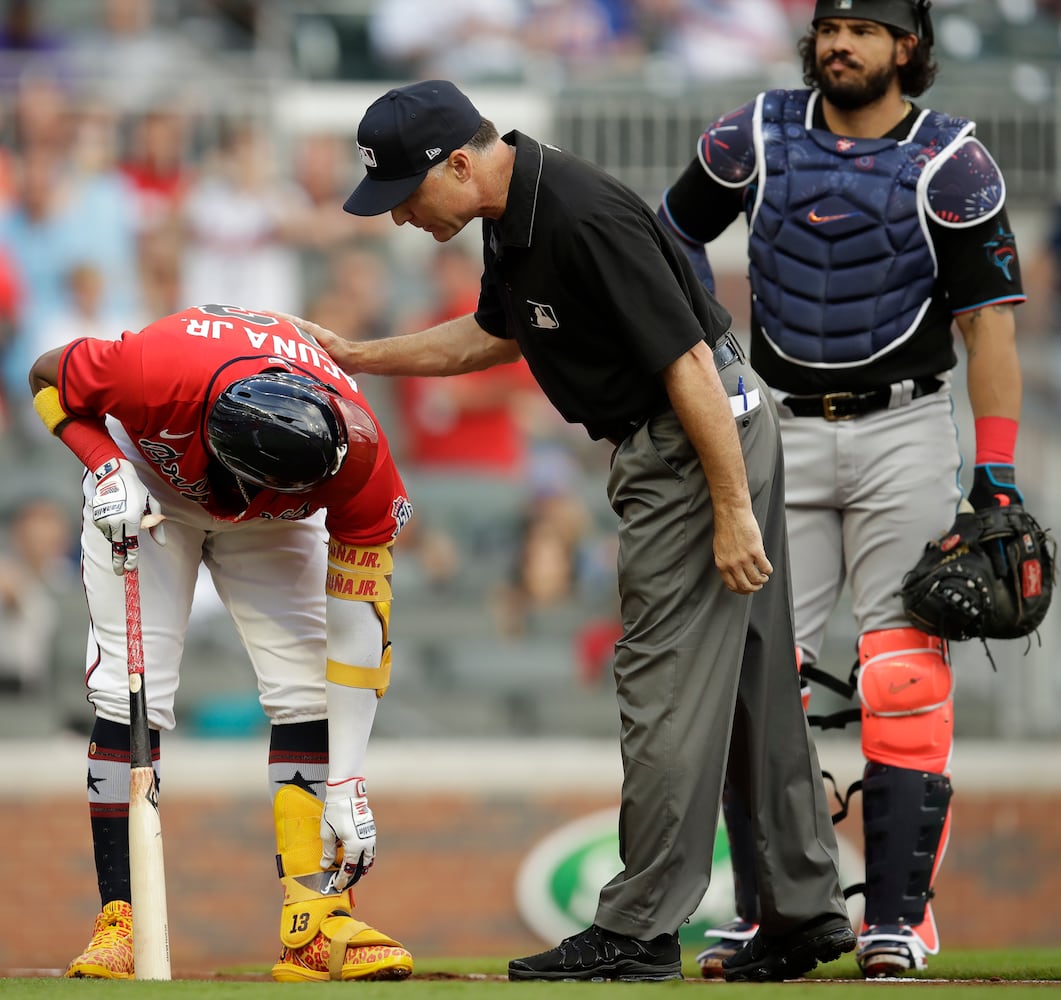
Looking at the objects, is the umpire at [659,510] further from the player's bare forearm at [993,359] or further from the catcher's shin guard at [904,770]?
the player's bare forearm at [993,359]

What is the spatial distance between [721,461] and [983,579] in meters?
0.94

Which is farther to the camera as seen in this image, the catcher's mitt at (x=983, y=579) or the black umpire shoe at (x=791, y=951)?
the catcher's mitt at (x=983, y=579)

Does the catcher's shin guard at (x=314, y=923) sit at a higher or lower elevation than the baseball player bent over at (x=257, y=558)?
lower

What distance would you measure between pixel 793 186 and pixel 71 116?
6.85 meters

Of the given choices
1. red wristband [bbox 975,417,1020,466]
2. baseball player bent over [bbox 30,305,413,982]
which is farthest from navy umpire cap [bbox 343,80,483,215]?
red wristband [bbox 975,417,1020,466]

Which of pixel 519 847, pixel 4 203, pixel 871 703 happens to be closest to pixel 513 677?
pixel 519 847

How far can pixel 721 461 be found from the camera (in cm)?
373

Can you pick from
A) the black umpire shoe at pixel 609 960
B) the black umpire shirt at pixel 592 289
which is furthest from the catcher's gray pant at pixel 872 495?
the black umpire shoe at pixel 609 960

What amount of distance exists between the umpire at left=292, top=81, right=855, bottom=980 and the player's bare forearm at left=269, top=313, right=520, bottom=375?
455 mm

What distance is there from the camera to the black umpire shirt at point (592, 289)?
Result: 12.0 feet

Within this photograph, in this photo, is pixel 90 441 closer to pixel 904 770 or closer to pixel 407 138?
pixel 407 138

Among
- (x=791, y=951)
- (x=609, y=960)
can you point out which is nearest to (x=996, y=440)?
(x=791, y=951)

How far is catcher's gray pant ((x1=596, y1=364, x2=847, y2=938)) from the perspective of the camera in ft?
12.4

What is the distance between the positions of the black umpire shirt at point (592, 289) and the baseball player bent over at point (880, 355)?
0.65 metres
